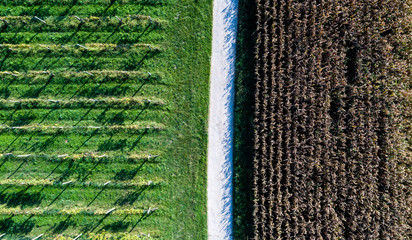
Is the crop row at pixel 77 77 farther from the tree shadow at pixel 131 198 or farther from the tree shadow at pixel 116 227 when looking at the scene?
the tree shadow at pixel 116 227

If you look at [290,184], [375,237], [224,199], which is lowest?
[375,237]

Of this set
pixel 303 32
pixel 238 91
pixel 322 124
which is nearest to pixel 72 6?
pixel 238 91

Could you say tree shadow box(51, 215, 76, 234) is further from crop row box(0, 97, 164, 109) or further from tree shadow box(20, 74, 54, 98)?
tree shadow box(20, 74, 54, 98)

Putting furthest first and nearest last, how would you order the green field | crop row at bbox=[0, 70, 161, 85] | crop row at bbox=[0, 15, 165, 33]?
crop row at bbox=[0, 15, 165, 33], crop row at bbox=[0, 70, 161, 85], the green field

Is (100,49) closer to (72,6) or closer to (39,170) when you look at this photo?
(72,6)

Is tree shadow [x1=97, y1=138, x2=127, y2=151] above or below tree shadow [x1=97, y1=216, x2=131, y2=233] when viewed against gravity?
above

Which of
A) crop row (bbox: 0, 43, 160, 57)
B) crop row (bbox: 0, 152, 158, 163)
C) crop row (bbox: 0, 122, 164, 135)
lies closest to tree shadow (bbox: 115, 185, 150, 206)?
crop row (bbox: 0, 152, 158, 163)

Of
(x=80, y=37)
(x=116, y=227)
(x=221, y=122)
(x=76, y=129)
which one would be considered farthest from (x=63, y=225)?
(x=80, y=37)
